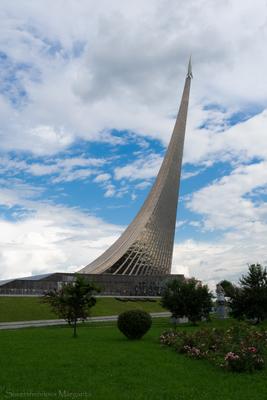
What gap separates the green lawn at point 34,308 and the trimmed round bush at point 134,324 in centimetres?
1094

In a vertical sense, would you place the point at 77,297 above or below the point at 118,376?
above

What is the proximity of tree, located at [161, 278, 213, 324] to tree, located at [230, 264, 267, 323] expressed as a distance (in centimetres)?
146

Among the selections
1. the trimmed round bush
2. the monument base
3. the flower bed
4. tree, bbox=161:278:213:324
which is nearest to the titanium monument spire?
the monument base

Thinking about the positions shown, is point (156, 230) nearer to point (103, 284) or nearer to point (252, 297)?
point (103, 284)

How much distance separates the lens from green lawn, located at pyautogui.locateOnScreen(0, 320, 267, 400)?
22.3 feet

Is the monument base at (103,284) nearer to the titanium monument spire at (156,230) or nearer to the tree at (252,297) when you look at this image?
the titanium monument spire at (156,230)

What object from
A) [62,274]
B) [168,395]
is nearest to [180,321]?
[62,274]

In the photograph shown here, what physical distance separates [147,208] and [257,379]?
145 ft

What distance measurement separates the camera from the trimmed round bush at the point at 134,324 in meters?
15.0

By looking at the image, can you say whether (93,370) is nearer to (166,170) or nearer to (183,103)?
(166,170)

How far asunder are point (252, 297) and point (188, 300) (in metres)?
3.26

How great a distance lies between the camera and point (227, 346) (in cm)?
1005

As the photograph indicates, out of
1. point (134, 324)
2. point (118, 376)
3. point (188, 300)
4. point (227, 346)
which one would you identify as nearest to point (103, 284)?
point (188, 300)

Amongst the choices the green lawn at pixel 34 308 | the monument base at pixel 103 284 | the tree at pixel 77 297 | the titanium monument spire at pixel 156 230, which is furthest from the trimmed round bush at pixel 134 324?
the titanium monument spire at pixel 156 230
